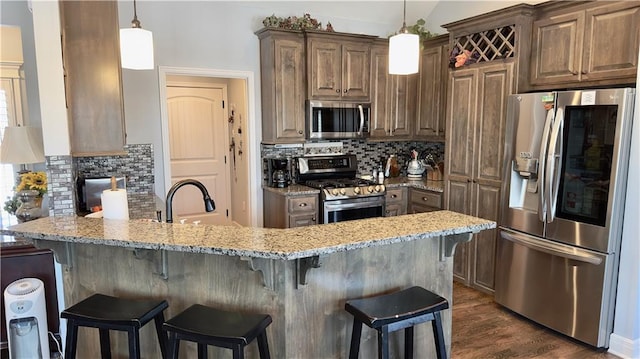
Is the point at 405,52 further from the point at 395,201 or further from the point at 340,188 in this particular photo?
the point at 395,201

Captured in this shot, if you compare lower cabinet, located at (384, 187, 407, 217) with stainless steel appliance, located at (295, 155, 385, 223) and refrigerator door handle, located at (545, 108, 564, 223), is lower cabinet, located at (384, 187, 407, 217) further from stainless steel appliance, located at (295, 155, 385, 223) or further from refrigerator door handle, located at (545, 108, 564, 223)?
refrigerator door handle, located at (545, 108, 564, 223)

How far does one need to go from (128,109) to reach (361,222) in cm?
291

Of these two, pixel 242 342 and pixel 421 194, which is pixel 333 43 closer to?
pixel 421 194

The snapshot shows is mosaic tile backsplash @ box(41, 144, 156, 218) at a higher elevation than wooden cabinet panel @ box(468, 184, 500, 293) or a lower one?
higher

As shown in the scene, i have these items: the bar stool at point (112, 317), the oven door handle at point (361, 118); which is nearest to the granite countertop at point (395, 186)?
the oven door handle at point (361, 118)

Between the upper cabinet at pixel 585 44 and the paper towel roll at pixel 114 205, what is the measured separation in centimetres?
320

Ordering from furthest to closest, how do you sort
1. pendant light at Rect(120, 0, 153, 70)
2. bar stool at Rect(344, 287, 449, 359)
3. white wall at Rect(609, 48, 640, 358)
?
white wall at Rect(609, 48, 640, 358) < pendant light at Rect(120, 0, 153, 70) < bar stool at Rect(344, 287, 449, 359)

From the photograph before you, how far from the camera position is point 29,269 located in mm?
2754

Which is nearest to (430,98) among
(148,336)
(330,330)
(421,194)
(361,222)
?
(421,194)

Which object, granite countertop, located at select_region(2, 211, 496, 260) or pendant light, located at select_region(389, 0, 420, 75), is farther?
pendant light, located at select_region(389, 0, 420, 75)

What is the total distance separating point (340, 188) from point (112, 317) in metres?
2.79

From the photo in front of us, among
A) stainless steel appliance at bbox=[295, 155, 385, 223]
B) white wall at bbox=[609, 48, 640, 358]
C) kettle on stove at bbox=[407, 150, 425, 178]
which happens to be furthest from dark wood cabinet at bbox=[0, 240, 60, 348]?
white wall at bbox=[609, 48, 640, 358]

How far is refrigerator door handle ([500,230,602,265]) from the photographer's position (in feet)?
9.38

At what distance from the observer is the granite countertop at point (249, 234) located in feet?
5.39
